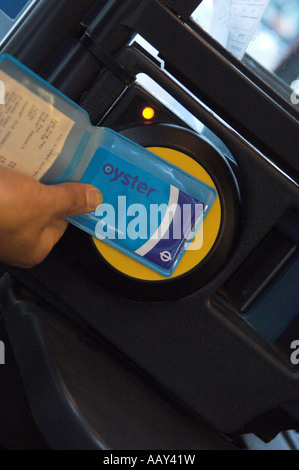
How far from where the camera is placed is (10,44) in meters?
0.67

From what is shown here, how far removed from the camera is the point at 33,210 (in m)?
0.58

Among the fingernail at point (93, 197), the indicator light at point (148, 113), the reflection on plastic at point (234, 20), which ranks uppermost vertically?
the reflection on plastic at point (234, 20)

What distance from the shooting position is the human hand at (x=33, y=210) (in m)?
0.56

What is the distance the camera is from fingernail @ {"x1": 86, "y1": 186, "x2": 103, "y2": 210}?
0.65 meters

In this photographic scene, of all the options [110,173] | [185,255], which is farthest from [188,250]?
[110,173]

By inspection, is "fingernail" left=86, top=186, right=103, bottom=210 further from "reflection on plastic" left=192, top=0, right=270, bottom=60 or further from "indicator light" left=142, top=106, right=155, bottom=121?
"reflection on plastic" left=192, top=0, right=270, bottom=60

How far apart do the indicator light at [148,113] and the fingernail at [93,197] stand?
0.47ft

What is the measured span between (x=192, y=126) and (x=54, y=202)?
274 millimetres

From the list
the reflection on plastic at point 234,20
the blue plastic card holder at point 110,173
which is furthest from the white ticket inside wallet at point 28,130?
the reflection on plastic at point 234,20

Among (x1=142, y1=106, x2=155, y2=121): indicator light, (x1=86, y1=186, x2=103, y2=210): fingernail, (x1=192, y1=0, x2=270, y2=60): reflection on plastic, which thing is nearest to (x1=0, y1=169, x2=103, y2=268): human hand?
(x1=86, y1=186, x2=103, y2=210): fingernail

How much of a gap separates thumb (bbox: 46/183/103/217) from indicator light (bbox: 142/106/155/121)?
144mm

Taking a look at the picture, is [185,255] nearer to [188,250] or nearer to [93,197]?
[188,250]

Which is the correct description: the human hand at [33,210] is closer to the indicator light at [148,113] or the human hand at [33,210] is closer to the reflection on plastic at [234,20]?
the indicator light at [148,113]

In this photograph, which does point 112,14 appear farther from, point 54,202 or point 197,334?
point 197,334
